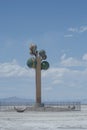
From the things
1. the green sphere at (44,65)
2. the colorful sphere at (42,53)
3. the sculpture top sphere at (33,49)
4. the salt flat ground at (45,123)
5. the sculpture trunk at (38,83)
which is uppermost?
the sculpture top sphere at (33,49)

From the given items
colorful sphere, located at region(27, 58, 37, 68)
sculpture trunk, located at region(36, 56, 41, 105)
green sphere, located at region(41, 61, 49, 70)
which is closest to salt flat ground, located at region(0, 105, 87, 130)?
sculpture trunk, located at region(36, 56, 41, 105)

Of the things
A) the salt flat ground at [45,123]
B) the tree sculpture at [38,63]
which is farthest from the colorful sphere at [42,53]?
the salt flat ground at [45,123]

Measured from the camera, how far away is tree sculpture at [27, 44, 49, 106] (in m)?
59.6

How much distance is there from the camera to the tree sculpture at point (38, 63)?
5962 cm

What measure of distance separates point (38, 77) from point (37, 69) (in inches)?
49.1

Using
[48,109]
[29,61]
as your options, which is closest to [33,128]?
[48,109]

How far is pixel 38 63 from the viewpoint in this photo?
198 ft

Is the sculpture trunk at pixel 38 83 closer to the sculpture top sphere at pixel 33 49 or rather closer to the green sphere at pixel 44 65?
the green sphere at pixel 44 65

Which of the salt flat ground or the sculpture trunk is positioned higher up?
the sculpture trunk

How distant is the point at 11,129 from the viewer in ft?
91.2

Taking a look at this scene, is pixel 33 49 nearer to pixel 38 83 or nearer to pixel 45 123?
pixel 38 83

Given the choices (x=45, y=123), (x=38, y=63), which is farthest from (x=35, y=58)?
(x=45, y=123)

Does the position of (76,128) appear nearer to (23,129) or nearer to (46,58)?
(23,129)

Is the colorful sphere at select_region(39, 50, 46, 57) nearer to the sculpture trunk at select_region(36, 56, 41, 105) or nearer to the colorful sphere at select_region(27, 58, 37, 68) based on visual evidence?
A: the sculpture trunk at select_region(36, 56, 41, 105)
